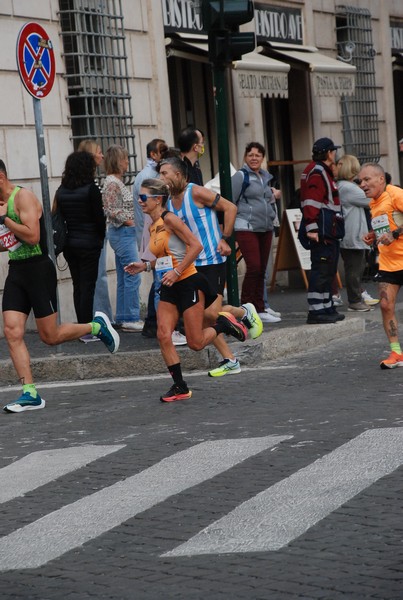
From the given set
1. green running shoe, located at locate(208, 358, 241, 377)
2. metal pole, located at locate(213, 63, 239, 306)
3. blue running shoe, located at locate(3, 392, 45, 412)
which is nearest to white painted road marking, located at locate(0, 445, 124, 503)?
blue running shoe, located at locate(3, 392, 45, 412)

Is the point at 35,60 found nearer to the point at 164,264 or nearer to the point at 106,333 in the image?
the point at 106,333

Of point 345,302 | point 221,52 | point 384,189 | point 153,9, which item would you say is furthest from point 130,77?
point 384,189

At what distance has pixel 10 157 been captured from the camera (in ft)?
47.2

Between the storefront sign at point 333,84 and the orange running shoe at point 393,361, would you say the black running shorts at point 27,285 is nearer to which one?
the orange running shoe at point 393,361

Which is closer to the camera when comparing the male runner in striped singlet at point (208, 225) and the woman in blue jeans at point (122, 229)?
the male runner in striped singlet at point (208, 225)

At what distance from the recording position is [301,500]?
20.9 ft

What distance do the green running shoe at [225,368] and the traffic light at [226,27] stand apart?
2.70 metres

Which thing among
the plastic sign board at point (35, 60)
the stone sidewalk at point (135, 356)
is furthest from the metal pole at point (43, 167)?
the stone sidewalk at point (135, 356)

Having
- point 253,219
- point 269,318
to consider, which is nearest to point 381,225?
point 253,219

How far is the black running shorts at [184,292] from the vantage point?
9844 millimetres

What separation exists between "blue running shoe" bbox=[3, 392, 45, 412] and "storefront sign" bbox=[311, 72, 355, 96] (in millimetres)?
11523

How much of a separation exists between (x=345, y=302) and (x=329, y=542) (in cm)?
1075

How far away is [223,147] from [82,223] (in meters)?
1.46

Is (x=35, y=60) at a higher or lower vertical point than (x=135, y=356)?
higher
